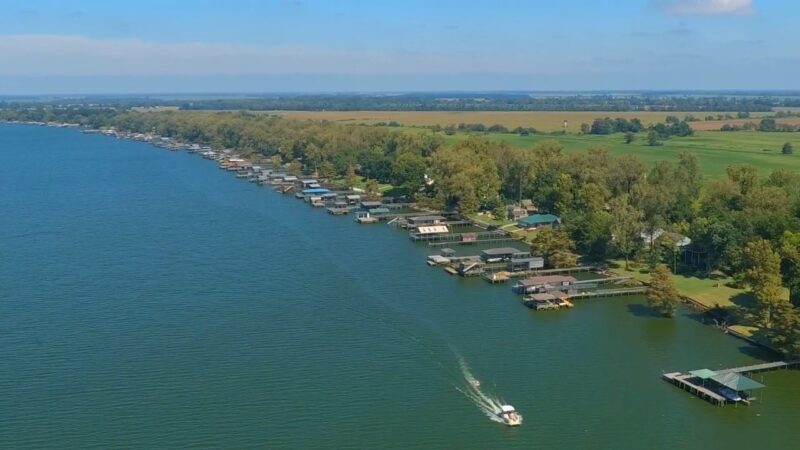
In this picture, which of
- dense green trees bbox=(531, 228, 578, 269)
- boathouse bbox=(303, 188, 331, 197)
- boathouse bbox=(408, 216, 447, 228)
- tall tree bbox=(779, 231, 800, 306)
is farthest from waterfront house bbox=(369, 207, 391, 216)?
tall tree bbox=(779, 231, 800, 306)

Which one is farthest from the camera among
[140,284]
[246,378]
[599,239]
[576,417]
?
[599,239]

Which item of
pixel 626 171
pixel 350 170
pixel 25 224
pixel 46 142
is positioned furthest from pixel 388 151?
pixel 46 142

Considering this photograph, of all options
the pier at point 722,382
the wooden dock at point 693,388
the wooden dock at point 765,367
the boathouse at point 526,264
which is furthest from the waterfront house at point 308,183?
the wooden dock at point 765,367

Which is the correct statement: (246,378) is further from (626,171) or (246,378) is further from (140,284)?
(626,171)

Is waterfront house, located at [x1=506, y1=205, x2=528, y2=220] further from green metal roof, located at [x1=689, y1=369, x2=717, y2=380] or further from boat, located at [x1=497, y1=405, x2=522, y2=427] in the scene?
boat, located at [x1=497, y1=405, x2=522, y2=427]

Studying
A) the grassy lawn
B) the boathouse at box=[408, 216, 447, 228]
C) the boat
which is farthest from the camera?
the boathouse at box=[408, 216, 447, 228]

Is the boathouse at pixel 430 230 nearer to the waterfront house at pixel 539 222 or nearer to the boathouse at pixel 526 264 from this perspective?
the waterfront house at pixel 539 222
